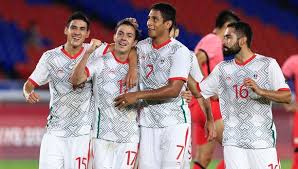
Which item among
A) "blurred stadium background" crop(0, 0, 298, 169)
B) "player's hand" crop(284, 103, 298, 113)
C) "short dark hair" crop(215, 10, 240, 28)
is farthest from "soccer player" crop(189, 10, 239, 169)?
"blurred stadium background" crop(0, 0, 298, 169)

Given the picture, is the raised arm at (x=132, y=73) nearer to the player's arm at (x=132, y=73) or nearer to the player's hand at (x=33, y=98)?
the player's arm at (x=132, y=73)

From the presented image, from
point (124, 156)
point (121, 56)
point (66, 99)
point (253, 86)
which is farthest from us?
point (66, 99)

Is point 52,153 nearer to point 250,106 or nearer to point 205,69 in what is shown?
point 250,106

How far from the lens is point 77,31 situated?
873cm

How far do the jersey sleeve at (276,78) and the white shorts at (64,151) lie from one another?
1843 millimetres

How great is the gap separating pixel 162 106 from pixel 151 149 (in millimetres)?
416

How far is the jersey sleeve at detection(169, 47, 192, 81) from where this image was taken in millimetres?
8453

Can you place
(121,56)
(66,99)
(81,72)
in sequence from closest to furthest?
(81,72) < (121,56) < (66,99)

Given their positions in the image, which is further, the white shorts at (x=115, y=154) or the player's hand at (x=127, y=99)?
the white shorts at (x=115, y=154)

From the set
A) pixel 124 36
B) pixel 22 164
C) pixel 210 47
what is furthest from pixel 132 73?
pixel 22 164

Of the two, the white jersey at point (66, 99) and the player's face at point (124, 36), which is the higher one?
Answer: the player's face at point (124, 36)

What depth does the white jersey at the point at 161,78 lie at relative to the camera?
8562mm

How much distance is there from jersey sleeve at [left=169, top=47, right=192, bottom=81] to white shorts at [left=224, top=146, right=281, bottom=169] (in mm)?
805

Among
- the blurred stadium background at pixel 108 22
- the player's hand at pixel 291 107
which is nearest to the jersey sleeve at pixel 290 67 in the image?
the player's hand at pixel 291 107
